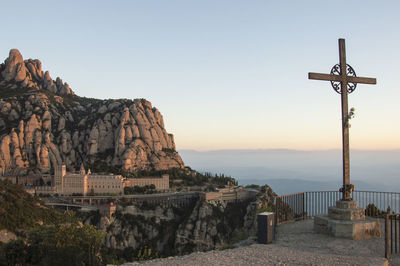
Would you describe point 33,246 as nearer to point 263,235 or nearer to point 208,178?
point 263,235

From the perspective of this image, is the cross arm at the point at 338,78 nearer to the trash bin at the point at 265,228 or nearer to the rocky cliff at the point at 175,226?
the trash bin at the point at 265,228

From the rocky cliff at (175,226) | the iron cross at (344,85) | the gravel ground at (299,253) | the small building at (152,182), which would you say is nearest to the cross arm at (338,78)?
the iron cross at (344,85)

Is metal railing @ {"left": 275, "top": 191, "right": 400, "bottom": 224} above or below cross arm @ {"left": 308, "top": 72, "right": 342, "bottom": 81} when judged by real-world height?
below

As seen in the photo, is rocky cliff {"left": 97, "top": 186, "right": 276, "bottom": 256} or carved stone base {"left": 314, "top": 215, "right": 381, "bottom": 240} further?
rocky cliff {"left": 97, "top": 186, "right": 276, "bottom": 256}

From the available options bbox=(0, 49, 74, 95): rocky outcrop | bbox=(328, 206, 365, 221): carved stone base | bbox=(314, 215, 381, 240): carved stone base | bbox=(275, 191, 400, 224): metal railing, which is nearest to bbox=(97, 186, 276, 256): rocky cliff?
bbox=(275, 191, 400, 224): metal railing

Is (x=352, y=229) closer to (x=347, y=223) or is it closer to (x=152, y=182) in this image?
(x=347, y=223)

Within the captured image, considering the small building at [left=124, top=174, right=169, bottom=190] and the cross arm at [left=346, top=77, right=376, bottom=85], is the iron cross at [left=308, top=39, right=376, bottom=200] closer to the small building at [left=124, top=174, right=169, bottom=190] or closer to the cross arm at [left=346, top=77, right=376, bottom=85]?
the cross arm at [left=346, top=77, right=376, bottom=85]

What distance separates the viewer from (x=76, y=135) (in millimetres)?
139625

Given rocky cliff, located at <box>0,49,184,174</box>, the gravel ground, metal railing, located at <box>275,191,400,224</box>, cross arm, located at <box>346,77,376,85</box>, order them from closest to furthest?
the gravel ground, cross arm, located at <box>346,77,376,85</box>, metal railing, located at <box>275,191,400,224</box>, rocky cliff, located at <box>0,49,184,174</box>

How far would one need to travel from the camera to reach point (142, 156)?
5192 inches

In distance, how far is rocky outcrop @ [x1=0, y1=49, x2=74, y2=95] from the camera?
16141cm

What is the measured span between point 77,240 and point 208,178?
114357 millimetres

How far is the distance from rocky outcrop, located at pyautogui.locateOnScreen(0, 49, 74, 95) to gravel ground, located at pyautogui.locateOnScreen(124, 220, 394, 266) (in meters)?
168

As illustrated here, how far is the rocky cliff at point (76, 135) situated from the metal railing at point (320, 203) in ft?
368
